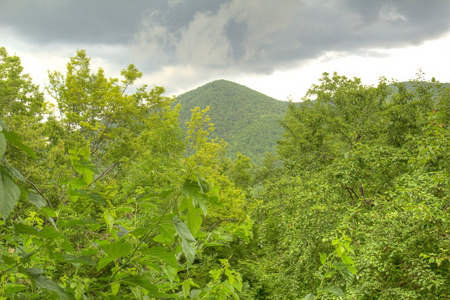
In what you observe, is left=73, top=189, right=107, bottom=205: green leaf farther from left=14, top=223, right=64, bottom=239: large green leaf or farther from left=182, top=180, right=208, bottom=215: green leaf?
left=182, top=180, right=208, bottom=215: green leaf

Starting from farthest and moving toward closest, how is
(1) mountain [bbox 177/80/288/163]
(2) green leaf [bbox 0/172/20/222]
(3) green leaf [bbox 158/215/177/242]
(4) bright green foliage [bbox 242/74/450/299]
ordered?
(1) mountain [bbox 177/80/288/163]
(4) bright green foliage [bbox 242/74/450/299]
(3) green leaf [bbox 158/215/177/242]
(2) green leaf [bbox 0/172/20/222]

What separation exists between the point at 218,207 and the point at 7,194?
223 inches

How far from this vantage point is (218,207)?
6.15 m

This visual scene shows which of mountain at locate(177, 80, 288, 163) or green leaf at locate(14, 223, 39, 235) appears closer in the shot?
green leaf at locate(14, 223, 39, 235)

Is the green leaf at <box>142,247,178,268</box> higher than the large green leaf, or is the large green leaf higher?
the large green leaf

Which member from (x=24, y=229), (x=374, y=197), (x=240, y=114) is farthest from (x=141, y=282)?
(x=240, y=114)

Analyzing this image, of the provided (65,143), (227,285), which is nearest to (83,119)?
(65,143)

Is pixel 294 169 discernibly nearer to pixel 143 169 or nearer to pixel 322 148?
pixel 322 148

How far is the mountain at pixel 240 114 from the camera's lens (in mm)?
69875

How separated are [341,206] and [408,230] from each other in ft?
6.19

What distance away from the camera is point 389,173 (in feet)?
25.0

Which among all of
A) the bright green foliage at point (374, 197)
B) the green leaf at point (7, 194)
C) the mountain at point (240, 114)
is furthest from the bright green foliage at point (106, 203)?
the mountain at point (240, 114)

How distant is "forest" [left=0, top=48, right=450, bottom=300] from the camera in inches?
35.7

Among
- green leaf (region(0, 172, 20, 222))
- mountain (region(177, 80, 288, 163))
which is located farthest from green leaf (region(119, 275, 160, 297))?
mountain (region(177, 80, 288, 163))
